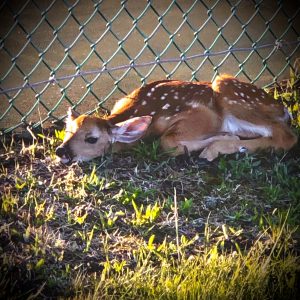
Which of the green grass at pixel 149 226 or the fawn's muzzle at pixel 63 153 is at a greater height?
the fawn's muzzle at pixel 63 153

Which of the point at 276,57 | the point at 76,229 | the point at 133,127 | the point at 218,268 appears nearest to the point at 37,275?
the point at 76,229

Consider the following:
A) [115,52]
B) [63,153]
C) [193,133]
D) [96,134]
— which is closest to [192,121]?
[193,133]

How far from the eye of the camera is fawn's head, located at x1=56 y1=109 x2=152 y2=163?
17.7ft

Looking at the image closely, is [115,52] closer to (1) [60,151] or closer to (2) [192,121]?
(2) [192,121]

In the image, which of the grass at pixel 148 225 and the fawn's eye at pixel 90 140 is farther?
the fawn's eye at pixel 90 140

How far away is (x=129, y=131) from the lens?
550cm

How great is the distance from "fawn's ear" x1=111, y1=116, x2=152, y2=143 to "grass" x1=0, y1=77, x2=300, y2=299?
107 millimetres

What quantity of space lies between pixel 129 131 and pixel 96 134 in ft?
0.84

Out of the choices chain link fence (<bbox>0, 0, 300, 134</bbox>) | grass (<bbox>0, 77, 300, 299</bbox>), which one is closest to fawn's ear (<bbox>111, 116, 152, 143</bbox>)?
grass (<bbox>0, 77, 300, 299</bbox>)

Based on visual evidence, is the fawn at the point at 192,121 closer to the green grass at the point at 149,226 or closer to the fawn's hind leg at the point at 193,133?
the fawn's hind leg at the point at 193,133

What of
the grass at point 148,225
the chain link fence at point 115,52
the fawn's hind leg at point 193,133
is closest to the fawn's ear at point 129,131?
the grass at point 148,225

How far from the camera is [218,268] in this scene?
13.1ft

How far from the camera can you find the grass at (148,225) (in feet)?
12.7

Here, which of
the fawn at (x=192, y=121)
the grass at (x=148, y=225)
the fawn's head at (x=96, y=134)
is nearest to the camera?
the grass at (x=148, y=225)
